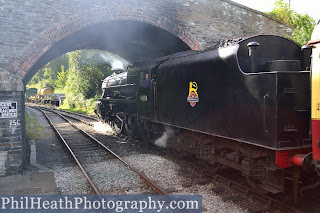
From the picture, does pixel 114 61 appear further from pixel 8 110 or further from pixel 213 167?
pixel 213 167

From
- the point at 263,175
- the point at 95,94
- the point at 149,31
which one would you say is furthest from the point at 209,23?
the point at 95,94

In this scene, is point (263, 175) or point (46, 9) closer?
point (263, 175)

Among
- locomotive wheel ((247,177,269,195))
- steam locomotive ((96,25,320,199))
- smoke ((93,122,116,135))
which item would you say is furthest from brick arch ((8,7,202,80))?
locomotive wheel ((247,177,269,195))

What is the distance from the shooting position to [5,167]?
754 centimetres

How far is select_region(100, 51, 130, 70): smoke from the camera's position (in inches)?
941

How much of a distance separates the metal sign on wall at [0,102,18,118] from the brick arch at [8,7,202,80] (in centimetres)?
123

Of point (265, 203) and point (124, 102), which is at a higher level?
point (124, 102)

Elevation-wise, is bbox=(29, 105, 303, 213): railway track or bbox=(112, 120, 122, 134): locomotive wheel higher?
bbox=(112, 120, 122, 134): locomotive wheel

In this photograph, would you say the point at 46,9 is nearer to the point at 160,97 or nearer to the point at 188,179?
the point at 160,97

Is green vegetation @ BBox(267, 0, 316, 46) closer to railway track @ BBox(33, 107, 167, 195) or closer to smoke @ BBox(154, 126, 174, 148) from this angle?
smoke @ BBox(154, 126, 174, 148)

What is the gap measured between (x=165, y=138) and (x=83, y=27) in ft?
16.4

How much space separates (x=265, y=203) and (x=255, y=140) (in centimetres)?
115

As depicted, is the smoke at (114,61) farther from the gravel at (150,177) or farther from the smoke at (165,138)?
the gravel at (150,177)

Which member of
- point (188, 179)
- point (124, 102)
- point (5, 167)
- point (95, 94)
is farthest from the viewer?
point (95, 94)
